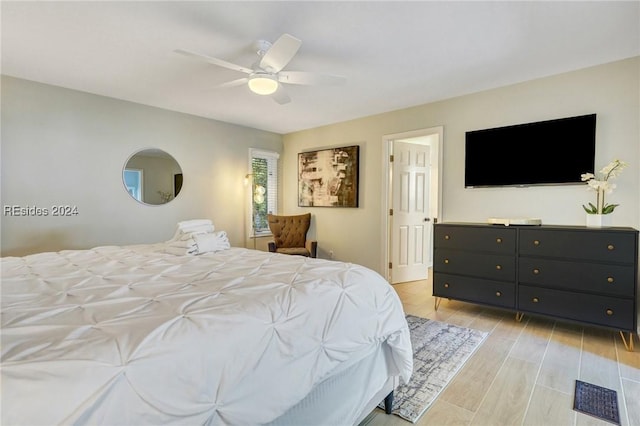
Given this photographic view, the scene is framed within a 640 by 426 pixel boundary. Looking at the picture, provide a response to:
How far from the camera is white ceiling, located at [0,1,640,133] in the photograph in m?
2.08

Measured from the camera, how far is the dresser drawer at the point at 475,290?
3.03 metres

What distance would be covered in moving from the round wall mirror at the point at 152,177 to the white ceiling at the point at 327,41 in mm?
777

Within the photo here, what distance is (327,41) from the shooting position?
246cm

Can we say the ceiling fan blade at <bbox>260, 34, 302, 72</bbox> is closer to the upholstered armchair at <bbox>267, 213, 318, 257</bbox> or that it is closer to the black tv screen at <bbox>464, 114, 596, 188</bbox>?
the black tv screen at <bbox>464, 114, 596, 188</bbox>

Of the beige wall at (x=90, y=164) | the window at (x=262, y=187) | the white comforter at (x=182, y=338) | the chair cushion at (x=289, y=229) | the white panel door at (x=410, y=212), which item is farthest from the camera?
the window at (x=262, y=187)

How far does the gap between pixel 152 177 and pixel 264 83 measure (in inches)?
97.7

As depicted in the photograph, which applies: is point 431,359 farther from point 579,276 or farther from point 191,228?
point 191,228

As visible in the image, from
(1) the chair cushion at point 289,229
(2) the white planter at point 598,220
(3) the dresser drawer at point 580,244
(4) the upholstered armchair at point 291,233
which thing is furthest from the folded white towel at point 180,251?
(2) the white planter at point 598,220

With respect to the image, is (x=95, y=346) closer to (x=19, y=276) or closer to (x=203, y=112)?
(x=19, y=276)

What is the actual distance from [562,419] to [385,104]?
351cm

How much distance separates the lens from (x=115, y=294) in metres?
1.32

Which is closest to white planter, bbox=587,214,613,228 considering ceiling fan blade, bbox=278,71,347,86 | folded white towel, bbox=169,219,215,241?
ceiling fan blade, bbox=278,71,347,86

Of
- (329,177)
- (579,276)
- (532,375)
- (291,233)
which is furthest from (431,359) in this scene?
(329,177)

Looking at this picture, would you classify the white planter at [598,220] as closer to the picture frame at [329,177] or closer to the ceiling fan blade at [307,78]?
the ceiling fan blade at [307,78]
